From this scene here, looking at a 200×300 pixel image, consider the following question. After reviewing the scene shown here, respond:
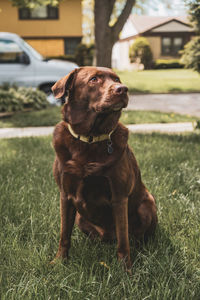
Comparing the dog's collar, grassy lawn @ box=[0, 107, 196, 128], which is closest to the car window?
grassy lawn @ box=[0, 107, 196, 128]

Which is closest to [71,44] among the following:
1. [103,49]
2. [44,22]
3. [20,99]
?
[44,22]

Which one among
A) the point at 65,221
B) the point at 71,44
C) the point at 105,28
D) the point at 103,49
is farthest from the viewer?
the point at 71,44

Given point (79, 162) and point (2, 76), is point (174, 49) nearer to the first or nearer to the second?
point (2, 76)

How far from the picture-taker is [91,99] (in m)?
2.00

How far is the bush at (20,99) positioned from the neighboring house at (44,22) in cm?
1563

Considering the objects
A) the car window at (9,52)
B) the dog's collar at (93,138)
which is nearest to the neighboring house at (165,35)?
the car window at (9,52)

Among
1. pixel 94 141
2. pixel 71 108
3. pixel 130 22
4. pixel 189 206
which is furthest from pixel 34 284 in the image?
pixel 130 22

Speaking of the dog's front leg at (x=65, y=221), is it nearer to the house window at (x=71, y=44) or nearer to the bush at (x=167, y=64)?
the house window at (x=71, y=44)

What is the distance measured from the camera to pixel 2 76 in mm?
10711

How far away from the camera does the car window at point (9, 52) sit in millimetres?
10688

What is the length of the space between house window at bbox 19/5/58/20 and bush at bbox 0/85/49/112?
16.0 metres

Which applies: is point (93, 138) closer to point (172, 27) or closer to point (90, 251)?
point (90, 251)

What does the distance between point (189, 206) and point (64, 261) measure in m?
1.31

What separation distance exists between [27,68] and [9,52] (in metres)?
0.85
